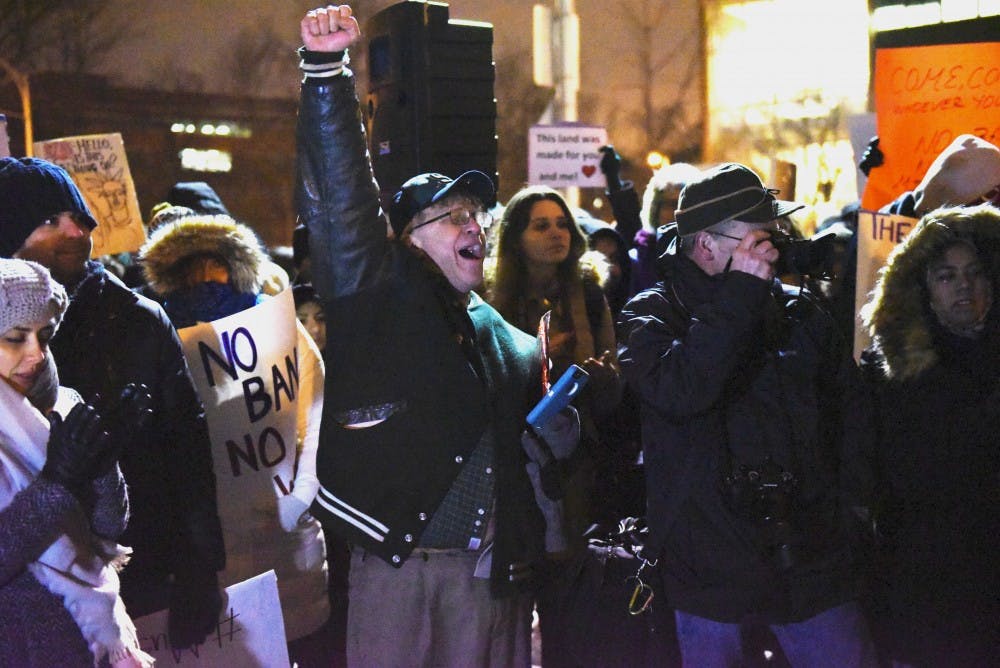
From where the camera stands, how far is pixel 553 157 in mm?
9711

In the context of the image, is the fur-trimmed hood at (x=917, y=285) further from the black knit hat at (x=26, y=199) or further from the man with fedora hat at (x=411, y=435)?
the black knit hat at (x=26, y=199)

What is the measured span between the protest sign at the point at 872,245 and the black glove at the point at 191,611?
3.14m

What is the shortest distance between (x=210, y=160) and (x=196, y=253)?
4515 cm

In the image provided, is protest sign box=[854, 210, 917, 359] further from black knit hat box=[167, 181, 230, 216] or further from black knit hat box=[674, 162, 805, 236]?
black knit hat box=[167, 181, 230, 216]

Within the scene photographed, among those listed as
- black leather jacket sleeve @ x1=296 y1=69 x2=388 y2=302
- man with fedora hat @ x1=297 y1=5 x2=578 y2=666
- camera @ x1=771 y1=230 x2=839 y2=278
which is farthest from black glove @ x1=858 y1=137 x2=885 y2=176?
black leather jacket sleeve @ x1=296 y1=69 x2=388 y2=302

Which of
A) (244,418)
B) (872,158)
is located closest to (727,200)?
(244,418)

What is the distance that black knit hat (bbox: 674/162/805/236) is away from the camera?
325 centimetres

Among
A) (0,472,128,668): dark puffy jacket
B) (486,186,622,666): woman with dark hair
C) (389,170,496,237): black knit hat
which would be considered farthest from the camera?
(486,186,622,666): woman with dark hair

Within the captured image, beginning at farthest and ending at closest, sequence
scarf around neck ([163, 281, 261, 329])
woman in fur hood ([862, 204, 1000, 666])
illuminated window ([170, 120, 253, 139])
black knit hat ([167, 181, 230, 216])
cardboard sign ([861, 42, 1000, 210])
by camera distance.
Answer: illuminated window ([170, 120, 253, 139]) < black knit hat ([167, 181, 230, 216]) < cardboard sign ([861, 42, 1000, 210]) < scarf around neck ([163, 281, 261, 329]) < woman in fur hood ([862, 204, 1000, 666])

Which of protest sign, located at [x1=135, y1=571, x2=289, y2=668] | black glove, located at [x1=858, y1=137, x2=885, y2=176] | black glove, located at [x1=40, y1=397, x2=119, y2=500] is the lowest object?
protest sign, located at [x1=135, y1=571, x2=289, y2=668]

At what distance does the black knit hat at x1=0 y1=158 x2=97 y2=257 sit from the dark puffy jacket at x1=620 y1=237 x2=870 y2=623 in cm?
186

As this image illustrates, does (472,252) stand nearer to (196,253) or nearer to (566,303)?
(196,253)

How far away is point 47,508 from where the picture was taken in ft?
8.34

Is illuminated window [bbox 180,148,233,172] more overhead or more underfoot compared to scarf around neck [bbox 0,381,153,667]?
more overhead
